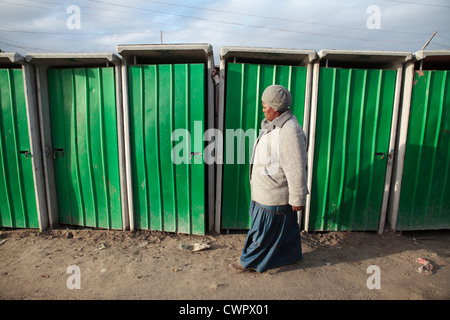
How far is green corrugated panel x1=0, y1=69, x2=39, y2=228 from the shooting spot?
11.1 ft

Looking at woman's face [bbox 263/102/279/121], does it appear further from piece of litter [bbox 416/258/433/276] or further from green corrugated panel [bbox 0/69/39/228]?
green corrugated panel [bbox 0/69/39/228]

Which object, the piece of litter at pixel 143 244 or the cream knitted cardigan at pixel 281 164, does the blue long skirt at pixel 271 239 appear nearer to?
the cream knitted cardigan at pixel 281 164

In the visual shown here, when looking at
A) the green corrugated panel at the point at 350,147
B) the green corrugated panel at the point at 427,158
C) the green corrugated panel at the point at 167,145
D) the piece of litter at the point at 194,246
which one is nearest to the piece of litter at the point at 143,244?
the green corrugated panel at the point at 167,145

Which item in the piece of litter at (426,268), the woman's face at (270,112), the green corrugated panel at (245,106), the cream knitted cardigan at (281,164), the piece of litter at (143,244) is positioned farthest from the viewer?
the piece of litter at (143,244)

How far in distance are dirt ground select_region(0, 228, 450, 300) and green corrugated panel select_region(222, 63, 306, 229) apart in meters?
0.83

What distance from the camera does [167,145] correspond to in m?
3.38

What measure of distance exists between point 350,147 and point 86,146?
347 centimetres

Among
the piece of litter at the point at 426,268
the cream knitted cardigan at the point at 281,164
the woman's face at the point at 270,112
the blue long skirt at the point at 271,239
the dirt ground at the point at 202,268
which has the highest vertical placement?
the woman's face at the point at 270,112

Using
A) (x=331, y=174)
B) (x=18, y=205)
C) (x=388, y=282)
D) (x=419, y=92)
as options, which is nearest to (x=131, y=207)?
(x=18, y=205)

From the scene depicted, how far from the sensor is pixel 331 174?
11.3 ft

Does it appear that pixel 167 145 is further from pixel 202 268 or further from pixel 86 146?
pixel 202 268

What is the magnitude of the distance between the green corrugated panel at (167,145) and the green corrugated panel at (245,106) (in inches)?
13.5

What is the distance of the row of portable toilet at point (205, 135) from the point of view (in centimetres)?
326

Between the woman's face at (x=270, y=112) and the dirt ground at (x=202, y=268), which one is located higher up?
the woman's face at (x=270, y=112)
